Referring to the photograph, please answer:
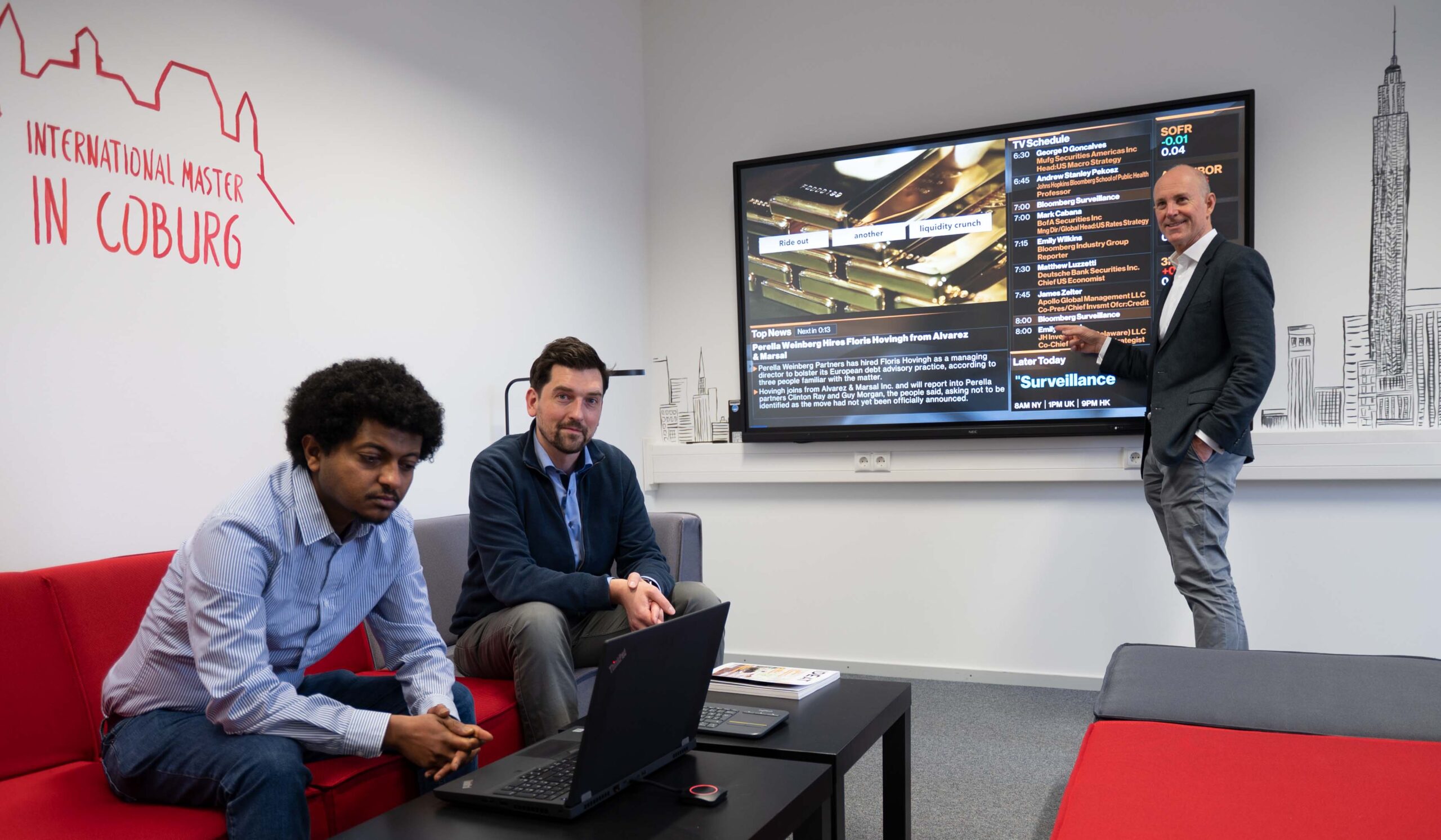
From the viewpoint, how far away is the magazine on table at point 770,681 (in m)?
1.95

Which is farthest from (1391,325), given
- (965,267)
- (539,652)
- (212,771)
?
(212,771)

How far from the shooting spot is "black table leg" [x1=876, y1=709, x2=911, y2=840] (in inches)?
78.4

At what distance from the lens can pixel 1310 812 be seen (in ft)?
→ 4.24

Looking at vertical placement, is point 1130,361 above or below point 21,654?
above

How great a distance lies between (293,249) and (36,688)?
130 centimetres

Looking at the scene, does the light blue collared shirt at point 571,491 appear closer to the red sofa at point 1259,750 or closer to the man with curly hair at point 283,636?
the man with curly hair at point 283,636

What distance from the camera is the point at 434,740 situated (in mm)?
1592

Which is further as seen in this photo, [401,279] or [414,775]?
[401,279]

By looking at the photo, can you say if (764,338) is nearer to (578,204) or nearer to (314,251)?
(578,204)

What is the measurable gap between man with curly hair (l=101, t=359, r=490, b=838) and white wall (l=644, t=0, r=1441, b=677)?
244 centimetres

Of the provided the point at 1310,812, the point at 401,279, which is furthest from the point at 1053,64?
the point at 1310,812

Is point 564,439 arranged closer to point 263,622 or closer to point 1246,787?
point 263,622

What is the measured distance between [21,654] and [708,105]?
332 centimetres

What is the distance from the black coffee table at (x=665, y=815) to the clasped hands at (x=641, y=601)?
817 millimetres
